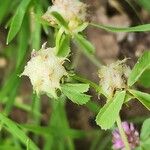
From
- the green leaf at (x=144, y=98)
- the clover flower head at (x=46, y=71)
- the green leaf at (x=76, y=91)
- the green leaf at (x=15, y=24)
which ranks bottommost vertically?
the green leaf at (x=144, y=98)

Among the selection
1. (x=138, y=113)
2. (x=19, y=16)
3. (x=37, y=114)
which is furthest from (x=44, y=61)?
(x=138, y=113)

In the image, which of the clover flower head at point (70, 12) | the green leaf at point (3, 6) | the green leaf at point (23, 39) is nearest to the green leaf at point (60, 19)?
the clover flower head at point (70, 12)

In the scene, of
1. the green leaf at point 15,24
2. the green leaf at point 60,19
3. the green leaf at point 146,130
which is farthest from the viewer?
the green leaf at point 146,130

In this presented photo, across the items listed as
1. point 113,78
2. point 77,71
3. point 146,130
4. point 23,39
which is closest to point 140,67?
point 113,78

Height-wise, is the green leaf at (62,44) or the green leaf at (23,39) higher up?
the green leaf at (23,39)

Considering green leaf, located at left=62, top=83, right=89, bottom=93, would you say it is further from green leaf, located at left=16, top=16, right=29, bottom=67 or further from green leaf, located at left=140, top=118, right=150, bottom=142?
green leaf, located at left=16, top=16, right=29, bottom=67

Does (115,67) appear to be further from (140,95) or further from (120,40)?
(120,40)

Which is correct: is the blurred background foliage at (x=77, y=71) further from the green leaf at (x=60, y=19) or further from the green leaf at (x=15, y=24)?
the green leaf at (x=60, y=19)

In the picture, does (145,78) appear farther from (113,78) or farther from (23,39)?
(23,39)
